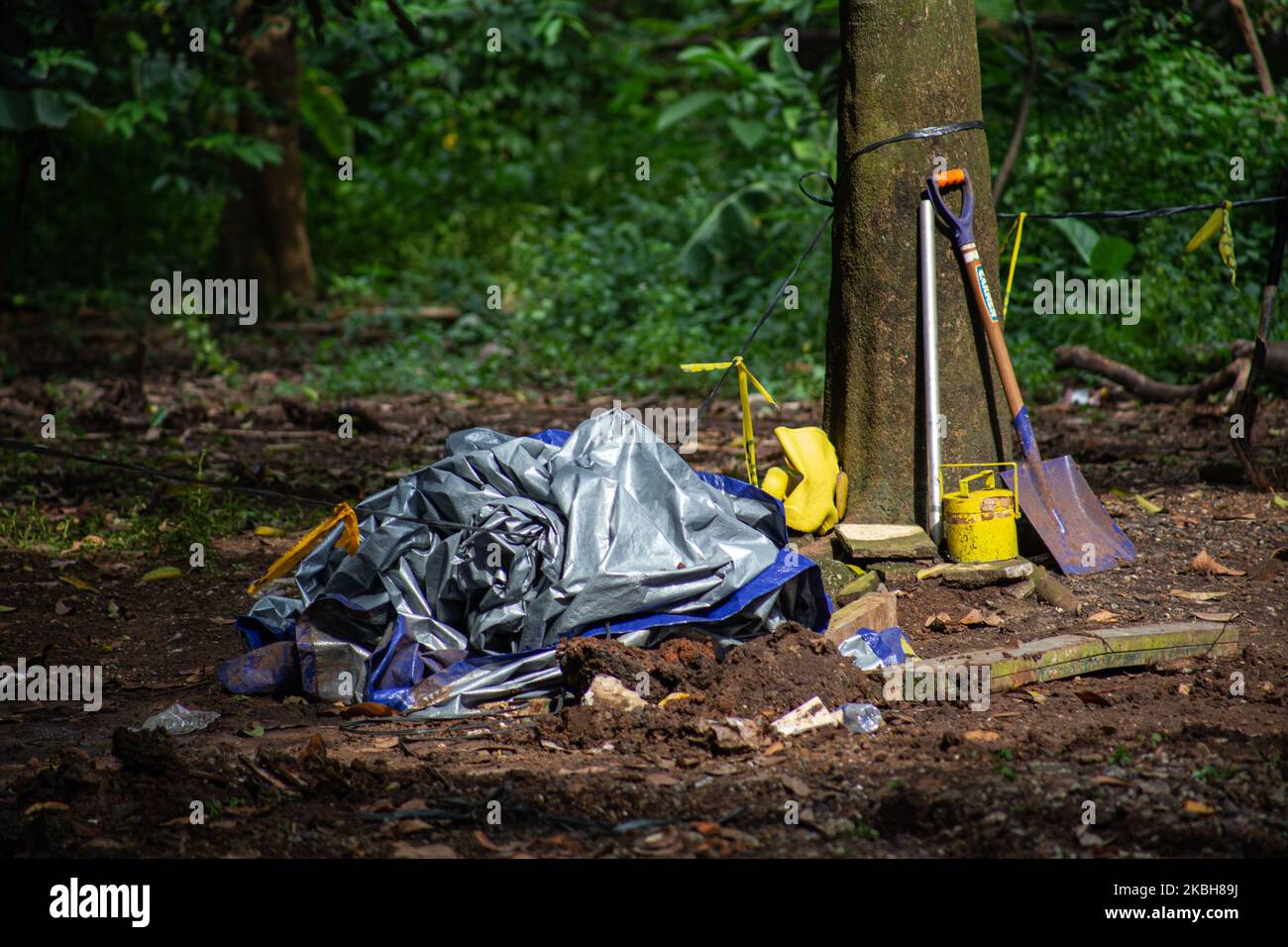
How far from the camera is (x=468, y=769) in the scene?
10.2 ft

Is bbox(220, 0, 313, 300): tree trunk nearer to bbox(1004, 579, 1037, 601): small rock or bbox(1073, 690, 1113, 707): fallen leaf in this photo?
bbox(1004, 579, 1037, 601): small rock

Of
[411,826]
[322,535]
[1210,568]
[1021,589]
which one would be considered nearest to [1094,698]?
[1021,589]

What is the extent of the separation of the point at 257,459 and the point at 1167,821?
5598 millimetres

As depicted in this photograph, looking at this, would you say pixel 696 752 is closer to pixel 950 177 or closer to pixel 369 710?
pixel 369 710

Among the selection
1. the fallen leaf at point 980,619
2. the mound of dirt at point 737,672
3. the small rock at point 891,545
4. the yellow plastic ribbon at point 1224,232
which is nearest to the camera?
the mound of dirt at point 737,672

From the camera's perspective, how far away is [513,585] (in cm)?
377

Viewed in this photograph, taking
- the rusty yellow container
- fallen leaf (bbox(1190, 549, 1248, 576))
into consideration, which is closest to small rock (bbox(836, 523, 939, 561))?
the rusty yellow container

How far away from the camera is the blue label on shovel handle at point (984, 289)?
4379 mm

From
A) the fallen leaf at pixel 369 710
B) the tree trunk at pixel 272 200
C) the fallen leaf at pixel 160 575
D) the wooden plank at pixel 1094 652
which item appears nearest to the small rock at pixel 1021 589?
the wooden plank at pixel 1094 652

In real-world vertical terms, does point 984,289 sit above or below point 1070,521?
above

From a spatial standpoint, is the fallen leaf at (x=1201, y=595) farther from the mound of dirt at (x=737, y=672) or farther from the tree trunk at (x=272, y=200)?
the tree trunk at (x=272, y=200)

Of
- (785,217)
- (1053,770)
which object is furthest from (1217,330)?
(1053,770)

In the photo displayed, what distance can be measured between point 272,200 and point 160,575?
23.7 ft

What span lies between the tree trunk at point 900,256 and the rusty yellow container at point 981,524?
0.81ft
